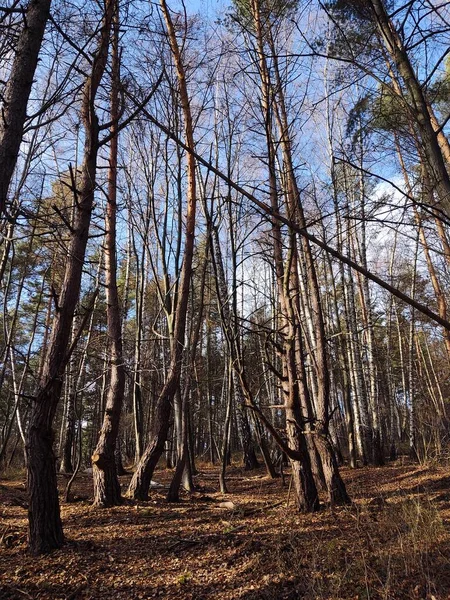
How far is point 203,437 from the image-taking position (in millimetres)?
26062

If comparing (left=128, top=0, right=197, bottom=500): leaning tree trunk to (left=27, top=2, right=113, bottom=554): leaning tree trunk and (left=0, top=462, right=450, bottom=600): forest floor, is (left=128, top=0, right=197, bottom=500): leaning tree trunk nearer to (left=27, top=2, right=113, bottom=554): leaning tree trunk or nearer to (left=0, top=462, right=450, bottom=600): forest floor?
(left=0, top=462, right=450, bottom=600): forest floor

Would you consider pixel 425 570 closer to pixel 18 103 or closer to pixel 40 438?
pixel 40 438

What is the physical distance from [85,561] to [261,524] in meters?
2.26

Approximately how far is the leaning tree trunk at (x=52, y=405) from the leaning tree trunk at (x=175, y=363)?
2572mm

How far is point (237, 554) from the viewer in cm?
427

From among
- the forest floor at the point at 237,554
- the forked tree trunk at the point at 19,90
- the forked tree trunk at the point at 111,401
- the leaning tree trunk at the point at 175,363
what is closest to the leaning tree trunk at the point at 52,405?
the forest floor at the point at 237,554

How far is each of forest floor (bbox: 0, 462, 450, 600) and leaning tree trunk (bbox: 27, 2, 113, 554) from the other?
0.26 m

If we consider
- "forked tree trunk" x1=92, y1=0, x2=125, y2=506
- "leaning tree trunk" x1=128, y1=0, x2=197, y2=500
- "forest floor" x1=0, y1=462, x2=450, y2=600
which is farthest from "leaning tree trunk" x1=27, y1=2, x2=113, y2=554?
"leaning tree trunk" x1=128, y1=0, x2=197, y2=500

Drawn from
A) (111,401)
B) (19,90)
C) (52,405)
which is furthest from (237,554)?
(19,90)

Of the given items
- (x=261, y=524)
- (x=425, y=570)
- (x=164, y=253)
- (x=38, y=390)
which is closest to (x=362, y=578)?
(x=425, y=570)

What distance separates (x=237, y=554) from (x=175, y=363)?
342cm

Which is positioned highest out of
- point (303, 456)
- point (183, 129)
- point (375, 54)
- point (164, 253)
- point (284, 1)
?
point (183, 129)

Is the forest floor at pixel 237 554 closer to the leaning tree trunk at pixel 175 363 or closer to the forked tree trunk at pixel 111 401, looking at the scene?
Answer: the forked tree trunk at pixel 111 401

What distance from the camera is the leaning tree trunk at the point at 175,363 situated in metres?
6.98
